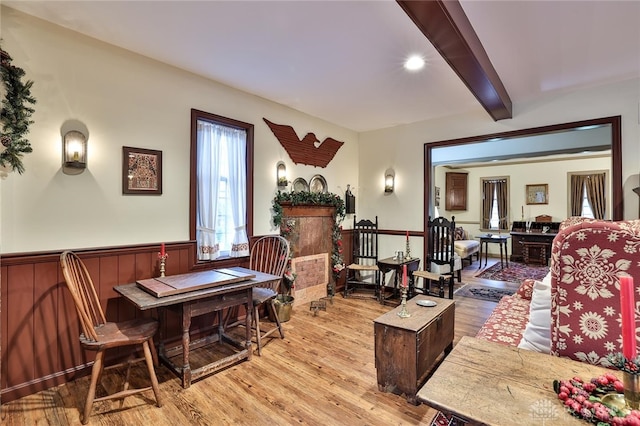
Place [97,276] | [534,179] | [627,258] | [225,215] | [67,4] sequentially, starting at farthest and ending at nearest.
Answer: [534,179] < [225,215] < [97,276] < [67,4] < [627,258]

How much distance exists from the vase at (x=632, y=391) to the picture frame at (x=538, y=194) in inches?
342

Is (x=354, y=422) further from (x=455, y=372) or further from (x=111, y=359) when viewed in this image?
(x=111, y=359)

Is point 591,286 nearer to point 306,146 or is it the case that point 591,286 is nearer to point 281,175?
point 281,175

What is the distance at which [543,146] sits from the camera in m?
5.26

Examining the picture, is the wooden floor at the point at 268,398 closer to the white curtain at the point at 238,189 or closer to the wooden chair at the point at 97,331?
the wooden chair at the point at 97,331

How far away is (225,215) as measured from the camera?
11.6ft

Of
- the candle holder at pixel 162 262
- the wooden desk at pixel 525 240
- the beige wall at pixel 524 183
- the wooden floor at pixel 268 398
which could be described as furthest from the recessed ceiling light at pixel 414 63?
the wooden desk at pixel 525 240

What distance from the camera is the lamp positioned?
94.8 inches

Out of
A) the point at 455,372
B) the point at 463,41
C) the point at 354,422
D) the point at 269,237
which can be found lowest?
the point at 354,422

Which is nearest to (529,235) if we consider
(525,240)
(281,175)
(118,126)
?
(525,240)

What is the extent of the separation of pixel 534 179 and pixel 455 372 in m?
8.83

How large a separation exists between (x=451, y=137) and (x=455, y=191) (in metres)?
4.86

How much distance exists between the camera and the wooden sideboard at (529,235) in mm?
7223

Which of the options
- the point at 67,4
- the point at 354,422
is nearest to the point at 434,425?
the point at 354,422
